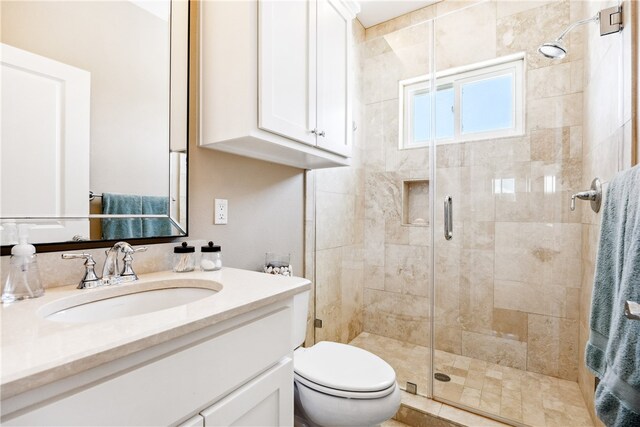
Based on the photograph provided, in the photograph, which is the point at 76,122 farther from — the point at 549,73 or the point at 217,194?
the point at 549,73

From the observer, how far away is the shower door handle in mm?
2125

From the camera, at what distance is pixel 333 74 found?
148 cm

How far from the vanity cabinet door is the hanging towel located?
0.77 meters

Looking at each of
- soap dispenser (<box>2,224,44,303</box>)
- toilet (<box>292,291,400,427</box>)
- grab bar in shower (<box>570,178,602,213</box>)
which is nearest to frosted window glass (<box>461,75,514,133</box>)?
grab bar in shower (<box>570,178,602,213</box>)

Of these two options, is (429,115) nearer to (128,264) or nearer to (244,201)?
(244,201)

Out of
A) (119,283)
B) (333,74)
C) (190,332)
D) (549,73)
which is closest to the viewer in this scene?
(190,332)

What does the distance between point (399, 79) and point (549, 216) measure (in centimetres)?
138

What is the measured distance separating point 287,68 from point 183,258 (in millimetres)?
823

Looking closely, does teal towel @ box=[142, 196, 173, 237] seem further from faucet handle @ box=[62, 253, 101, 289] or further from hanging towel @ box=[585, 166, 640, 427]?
hanging towel @ box=[585, 166, 640, 427]

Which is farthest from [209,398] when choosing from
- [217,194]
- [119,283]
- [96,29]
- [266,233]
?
[96,29]

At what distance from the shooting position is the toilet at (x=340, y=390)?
3.69ft

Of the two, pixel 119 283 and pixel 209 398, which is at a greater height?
pixel 119 283

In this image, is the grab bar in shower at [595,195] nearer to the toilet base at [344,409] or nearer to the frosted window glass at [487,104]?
the frosted window glass at [487,104]

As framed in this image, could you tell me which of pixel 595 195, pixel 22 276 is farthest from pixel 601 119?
Answer: pixel 22 276
